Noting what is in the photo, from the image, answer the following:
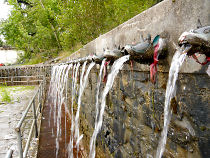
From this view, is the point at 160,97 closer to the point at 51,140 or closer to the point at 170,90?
the point at 170,90

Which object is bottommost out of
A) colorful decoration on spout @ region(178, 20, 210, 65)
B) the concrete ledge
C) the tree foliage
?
colorful decoration on spout @ region(178, 20, 210, 65)

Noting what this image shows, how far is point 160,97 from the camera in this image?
62.2 inches

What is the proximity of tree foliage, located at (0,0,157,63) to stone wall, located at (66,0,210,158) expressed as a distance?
523 cm

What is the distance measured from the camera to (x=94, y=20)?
330 inches

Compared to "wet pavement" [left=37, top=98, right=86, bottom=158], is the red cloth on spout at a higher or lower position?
higher

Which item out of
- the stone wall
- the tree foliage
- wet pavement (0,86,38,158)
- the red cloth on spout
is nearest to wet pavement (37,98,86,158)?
wet pavement (0,86,38,158)

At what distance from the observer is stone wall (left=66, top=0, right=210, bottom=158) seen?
3.93 feet

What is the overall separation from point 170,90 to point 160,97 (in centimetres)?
26

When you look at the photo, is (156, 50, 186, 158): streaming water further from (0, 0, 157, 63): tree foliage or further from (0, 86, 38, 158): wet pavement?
(0, 0, 157, 63): tree foliage

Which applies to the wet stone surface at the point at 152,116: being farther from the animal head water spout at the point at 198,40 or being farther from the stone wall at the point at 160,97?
the animal head water spout at the point at 198,40

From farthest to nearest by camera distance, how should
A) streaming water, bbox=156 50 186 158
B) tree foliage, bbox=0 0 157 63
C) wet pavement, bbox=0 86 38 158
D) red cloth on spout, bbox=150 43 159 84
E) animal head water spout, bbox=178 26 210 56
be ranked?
1. tree foliage, bbox=0 0 157 63
2. wet pavement, bbox=0 86 38 158
3. red cloth on spout, bbox=150 43 159 84
4. streaming water, bbox=156 50 186 158
5. animal head water spout, bbox=178 26 210 56

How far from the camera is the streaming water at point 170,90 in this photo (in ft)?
3.80

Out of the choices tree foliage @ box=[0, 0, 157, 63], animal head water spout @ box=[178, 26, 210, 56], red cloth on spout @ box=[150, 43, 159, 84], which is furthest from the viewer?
tree foliage @ box=[0, 0, 157, 63]

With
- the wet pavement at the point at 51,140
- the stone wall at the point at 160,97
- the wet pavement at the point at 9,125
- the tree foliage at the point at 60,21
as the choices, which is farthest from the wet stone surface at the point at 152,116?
the tree foliage at the point at 60,21
